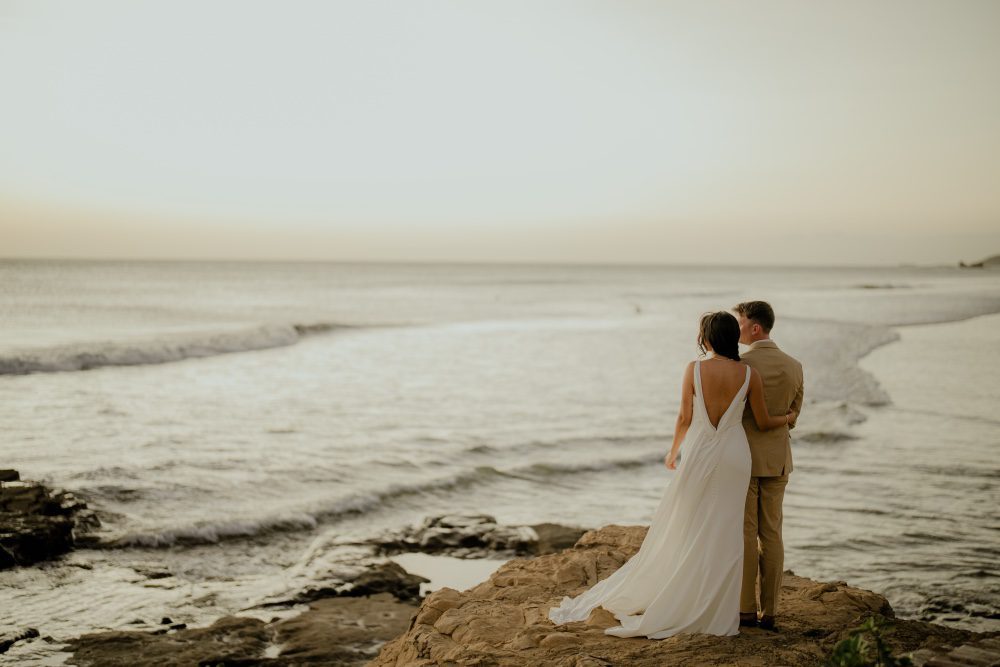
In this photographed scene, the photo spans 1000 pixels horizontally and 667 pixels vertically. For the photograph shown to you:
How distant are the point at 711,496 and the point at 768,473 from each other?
1.28ft

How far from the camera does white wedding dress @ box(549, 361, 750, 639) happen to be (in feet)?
15.1

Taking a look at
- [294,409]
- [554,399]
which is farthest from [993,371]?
[294,409]

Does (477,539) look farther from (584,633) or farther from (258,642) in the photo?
(584,633)

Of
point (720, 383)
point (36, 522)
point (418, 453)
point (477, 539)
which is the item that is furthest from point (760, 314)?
point (418, 453)

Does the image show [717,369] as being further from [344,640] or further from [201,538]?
[201,538]

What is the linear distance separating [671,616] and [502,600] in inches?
60.7

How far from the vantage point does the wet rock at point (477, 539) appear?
841cm

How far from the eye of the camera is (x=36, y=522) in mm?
8469

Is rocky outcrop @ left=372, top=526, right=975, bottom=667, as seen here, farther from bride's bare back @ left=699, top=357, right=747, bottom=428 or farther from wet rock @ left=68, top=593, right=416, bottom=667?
bride's bare back @ left=699, top=357, right=747, bottom=428

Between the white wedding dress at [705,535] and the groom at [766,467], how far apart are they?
0.40 feet

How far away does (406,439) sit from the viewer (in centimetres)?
1434

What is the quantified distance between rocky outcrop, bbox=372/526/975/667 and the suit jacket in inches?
42.2

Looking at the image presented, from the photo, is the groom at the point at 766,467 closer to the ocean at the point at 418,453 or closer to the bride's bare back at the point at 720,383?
the bride's bare back at the point at 720,383

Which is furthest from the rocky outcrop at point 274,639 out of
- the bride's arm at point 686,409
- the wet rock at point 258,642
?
the bride's arm at point 686,409
